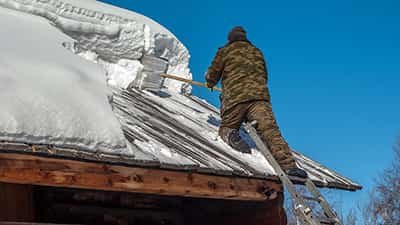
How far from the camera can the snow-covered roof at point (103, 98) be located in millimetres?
3932

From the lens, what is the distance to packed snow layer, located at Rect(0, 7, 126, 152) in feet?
12.3

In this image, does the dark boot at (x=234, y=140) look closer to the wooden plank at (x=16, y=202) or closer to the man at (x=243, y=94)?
the man at (x=243, y=94)

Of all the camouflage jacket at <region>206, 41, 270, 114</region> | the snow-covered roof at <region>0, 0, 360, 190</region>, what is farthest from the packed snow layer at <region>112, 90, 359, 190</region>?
the camouflage jacket at <region>206, 41, 270, 114</region>

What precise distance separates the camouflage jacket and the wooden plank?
2224 millimetres

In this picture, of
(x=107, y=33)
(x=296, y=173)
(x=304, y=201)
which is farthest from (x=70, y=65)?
(x=107, y=33)

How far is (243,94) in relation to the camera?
18.8 feet

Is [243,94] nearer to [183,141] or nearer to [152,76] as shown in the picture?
[183,141]

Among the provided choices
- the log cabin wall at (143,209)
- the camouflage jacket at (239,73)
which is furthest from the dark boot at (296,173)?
the camouflage jacket at (239,73)

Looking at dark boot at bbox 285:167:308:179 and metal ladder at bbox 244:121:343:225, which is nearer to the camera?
metal ladder at bbox 244:121:343:225

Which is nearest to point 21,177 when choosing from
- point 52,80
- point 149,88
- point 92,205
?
point 52,80

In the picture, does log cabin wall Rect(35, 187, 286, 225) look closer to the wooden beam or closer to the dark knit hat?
the wooden beam

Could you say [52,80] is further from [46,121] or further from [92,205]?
[92,205]

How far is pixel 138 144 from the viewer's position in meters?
4.52

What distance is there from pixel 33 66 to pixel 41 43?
108 centimetres
